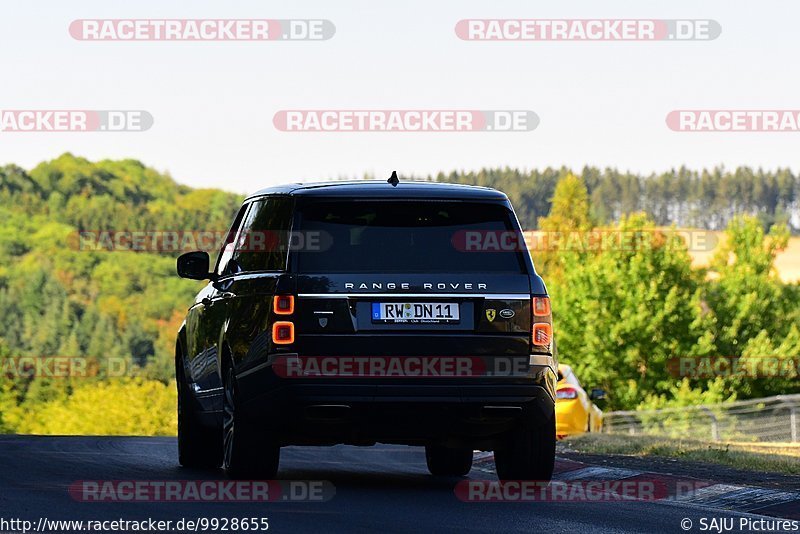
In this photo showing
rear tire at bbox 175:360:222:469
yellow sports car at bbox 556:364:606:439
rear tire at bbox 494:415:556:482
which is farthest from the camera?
yellow sports car at bbox 556:364:606:439

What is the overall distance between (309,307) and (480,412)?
4.61 ft

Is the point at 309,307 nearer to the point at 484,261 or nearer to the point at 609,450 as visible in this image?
the point at 484,261

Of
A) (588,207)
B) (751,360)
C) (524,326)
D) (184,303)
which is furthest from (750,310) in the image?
(184,303)

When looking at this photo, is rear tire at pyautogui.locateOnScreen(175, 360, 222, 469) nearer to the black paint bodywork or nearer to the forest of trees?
the black paint bodywork

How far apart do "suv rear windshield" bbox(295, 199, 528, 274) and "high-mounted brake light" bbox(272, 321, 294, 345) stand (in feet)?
1.30

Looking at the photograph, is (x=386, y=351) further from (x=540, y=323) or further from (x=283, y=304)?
(x=540, y=323)

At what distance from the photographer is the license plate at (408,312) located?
10.9 m

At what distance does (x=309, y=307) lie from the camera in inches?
428

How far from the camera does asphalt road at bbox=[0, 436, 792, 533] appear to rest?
9.33 meters

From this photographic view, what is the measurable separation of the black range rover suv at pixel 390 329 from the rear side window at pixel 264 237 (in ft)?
0.08

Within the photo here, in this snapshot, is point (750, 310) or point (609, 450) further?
point (750, 310)
